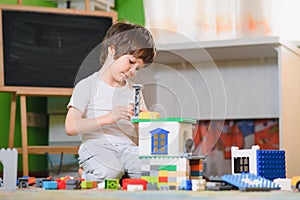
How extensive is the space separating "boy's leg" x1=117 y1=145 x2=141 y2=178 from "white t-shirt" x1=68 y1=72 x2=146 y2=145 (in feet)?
0.08

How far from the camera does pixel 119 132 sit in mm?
1529

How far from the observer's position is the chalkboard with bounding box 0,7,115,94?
8.60 feet

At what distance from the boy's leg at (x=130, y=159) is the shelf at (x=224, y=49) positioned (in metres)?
0.84

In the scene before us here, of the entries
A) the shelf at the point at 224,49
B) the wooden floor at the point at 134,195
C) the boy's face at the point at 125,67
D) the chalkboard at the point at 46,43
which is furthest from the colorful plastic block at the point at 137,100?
the chalkboard at the point at 46,43

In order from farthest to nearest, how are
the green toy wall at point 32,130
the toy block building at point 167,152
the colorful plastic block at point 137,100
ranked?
the green toy wall at point 32,130 < the colorful plastic block at point 137,100 < the toy block building at point 167,152

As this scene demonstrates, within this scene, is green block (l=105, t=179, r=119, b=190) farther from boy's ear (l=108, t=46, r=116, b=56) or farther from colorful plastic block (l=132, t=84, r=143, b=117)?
boy's ear (l=108, t=46, r=116, b=56)

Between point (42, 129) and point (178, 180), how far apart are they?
2.01 metres

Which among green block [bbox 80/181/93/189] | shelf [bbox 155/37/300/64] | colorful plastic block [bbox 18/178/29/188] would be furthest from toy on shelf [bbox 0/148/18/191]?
shelf [bbox 155/37/300/64]

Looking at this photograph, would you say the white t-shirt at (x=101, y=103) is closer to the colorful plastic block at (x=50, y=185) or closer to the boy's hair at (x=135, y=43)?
the boy's hair at (x=135, y=43)

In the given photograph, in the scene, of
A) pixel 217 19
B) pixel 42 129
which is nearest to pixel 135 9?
pixel 217 19

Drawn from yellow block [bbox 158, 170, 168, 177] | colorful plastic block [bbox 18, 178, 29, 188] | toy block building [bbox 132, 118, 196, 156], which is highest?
toy block building [bbox 132, 118, 196, 156]

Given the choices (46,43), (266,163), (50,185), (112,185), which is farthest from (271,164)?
(46,43)

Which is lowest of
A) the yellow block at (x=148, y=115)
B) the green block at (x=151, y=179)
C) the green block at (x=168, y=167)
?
the green block at (x=151, y=179)

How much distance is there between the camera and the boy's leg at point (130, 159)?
4.75ft
